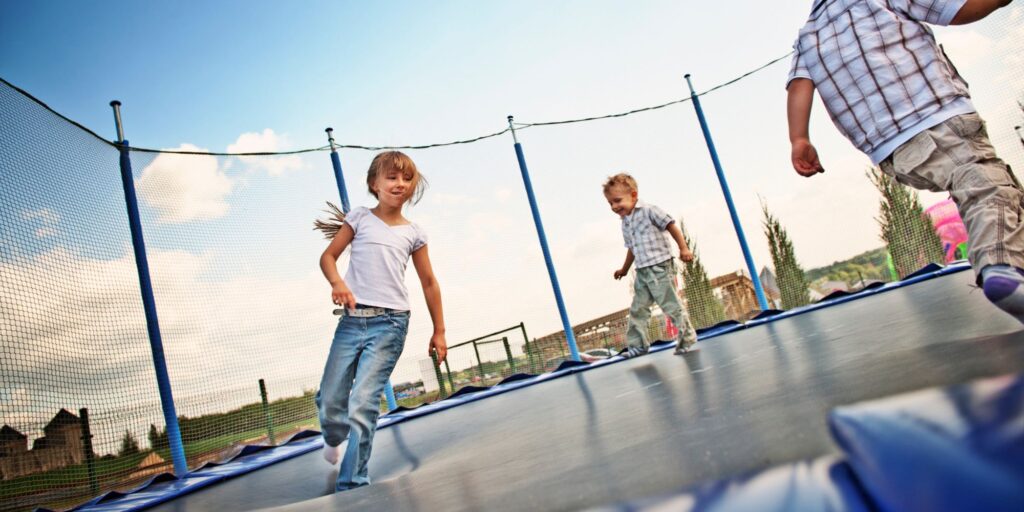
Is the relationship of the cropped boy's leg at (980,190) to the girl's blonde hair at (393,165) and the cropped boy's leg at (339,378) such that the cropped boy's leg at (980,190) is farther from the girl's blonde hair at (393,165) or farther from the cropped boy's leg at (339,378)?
the cropped boy's leg at (339,378)

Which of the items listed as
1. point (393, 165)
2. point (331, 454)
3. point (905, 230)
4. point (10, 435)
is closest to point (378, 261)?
point (393, 165)

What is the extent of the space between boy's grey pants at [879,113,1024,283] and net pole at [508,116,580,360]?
3.40 m

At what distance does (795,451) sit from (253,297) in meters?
3.57

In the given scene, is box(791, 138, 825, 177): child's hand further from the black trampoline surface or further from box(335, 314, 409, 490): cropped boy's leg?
box(335, 314, 409, 490): cropped boy's leg

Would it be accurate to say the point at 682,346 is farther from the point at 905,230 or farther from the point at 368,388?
the point at 905,230

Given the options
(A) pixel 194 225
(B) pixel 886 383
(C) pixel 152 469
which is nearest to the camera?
(B) pixel 886 383

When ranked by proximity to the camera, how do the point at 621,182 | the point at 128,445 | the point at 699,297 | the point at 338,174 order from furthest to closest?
1. the point at 699,297
2. the point at 338,174
3. the point at 621,182
4. the point at 128,445

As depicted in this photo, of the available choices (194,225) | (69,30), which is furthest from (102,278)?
(69,30)

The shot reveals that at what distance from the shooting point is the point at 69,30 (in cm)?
351

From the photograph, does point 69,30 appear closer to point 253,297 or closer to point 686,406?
point 253,297

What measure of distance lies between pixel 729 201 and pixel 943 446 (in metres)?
5.05

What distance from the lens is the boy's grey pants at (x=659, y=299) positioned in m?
2.90

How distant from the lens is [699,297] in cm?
615

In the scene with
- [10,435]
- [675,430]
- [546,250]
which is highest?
[546,250]
